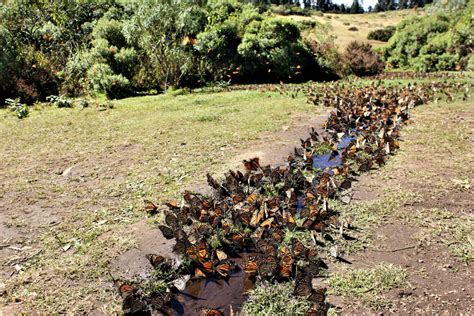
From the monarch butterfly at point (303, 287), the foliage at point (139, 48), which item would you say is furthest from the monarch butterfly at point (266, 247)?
the foliage at point (139, 48)

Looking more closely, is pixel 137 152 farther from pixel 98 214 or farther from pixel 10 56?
pixel 10 56

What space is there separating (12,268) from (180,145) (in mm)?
3684

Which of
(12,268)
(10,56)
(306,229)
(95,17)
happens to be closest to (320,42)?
(95,17)

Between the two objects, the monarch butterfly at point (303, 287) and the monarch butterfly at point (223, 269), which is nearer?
the monarch butterfly at point (303, 287)

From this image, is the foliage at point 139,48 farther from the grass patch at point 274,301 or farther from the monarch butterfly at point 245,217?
the grass patch at point 274,301

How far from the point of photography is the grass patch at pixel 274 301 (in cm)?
261

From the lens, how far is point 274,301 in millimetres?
2709

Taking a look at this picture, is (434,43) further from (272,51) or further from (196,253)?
(196,253)

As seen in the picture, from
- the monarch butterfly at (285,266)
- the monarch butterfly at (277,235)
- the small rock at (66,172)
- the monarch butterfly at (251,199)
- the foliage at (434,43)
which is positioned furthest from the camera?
the foliage at (434,43)

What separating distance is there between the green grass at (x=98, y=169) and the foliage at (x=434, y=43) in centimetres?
1022

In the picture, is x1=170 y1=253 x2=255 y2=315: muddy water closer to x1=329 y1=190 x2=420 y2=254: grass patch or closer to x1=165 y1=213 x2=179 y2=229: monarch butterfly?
x1=165 y1=213 x2=179 y2=229: monarch butterfly

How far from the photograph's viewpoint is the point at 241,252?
11.2 ft

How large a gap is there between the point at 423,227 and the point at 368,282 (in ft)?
3.65

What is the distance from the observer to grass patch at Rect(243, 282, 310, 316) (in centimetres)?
261
